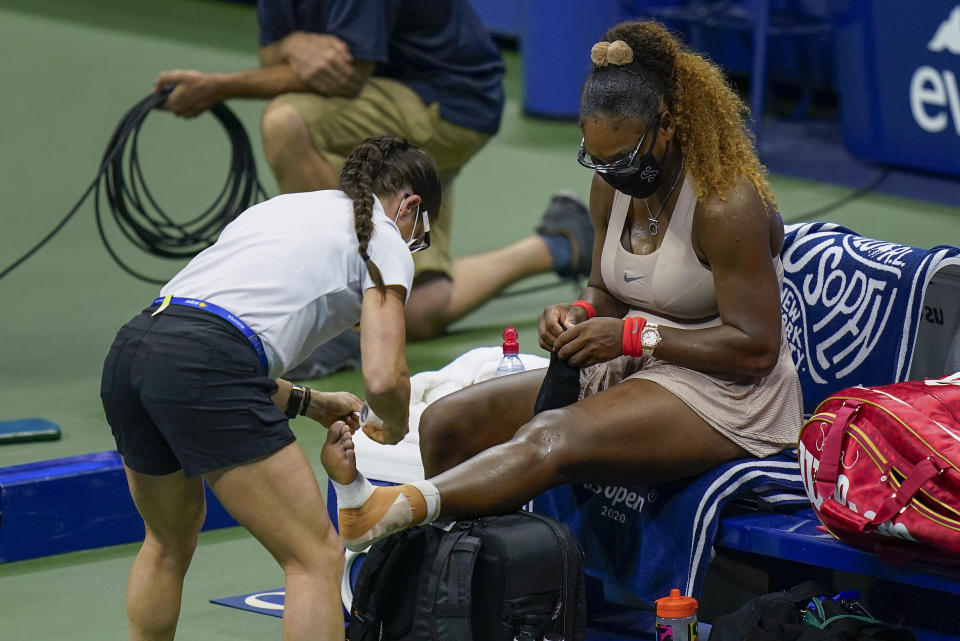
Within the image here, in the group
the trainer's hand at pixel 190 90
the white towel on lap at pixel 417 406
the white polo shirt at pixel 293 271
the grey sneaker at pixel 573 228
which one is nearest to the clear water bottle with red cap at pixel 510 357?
the white towel on lap at pixel 417 406

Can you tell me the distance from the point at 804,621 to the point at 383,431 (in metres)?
0.96

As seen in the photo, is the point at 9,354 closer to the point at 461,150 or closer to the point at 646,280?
the point at 461,150

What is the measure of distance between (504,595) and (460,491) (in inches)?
9.5

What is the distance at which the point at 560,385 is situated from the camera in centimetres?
379

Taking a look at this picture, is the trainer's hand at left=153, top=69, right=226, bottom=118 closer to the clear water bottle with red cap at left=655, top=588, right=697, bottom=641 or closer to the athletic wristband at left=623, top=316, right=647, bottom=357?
the athletic wristband at left=623, top=316, right=647, bottom=357

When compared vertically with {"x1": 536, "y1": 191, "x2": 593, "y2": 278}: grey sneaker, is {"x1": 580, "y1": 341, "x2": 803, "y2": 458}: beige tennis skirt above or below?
above

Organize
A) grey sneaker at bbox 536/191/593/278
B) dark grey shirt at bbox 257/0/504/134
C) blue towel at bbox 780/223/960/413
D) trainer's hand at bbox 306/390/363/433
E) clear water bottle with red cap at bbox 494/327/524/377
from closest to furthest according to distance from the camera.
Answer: trainer's hand at bbox 306/390/363/433
blue towel at bbox 780/223/960/413
clear water bottle with red cap at bbox 494/327/524/377
dark grey shirt at bbox 257/0/504/134
grey sneaker at bbox 536/191/593/278

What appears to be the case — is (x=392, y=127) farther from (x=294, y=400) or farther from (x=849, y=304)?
(x=294, y=400)

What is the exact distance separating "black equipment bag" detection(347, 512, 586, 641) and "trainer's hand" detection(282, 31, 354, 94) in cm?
279

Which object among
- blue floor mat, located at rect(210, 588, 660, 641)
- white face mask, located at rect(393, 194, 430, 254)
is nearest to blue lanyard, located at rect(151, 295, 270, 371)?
white face mask, located at rect(393, 194, 430, 254)

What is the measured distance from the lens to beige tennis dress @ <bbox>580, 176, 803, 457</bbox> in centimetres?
372

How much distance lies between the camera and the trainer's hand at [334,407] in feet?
11.9

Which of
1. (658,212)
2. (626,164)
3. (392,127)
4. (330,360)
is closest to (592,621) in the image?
(658,212)

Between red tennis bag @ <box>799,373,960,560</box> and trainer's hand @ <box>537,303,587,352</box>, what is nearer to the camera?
red tennis bag @ <box>799,373,960,560</box>
